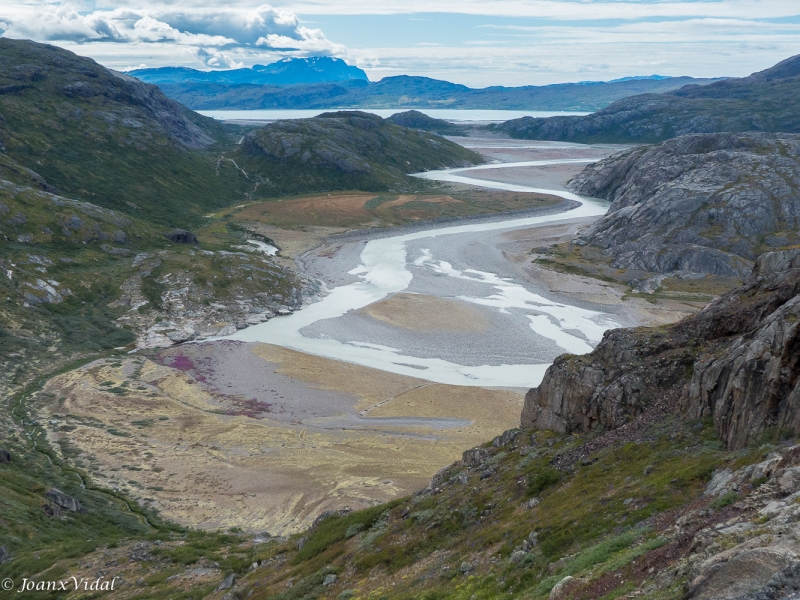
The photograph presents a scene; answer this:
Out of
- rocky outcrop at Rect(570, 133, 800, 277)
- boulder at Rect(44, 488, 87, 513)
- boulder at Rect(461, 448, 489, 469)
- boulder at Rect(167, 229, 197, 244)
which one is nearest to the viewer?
boulder at Rect(461, 448, 489, 469)

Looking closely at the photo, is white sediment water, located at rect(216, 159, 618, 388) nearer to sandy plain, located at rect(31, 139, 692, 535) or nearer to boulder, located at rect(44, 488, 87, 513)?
sandy plain, located at rect(31, 139, 692, 535)

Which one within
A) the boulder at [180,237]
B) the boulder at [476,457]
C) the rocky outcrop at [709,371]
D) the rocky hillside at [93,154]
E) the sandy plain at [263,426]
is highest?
the rocky hillside at [93,154]

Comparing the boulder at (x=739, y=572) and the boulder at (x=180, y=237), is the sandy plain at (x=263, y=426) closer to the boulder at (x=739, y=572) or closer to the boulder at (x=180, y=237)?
the boulder at (x=739, y=572)

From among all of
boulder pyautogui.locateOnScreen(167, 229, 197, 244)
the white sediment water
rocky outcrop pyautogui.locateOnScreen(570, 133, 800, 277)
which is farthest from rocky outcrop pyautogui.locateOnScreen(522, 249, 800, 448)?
boulder pyautogui.locateOnScreen(167, 229, 197, 244)

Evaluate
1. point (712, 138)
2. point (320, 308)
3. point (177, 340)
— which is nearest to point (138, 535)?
point (177, 340)

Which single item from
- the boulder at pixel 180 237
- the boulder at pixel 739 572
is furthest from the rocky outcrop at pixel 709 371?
the boulder at pixel 180 237

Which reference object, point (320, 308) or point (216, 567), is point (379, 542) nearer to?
point (216, 567)
